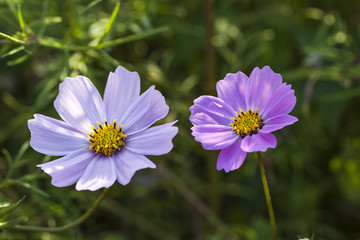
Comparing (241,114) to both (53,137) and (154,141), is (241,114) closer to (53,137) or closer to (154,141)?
(154,141)

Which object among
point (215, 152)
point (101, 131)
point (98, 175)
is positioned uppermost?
point (215, 152)

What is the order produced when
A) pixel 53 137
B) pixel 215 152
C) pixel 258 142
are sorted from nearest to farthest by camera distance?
pixel 258 142 < pixel 53 137 < pixel 215 152

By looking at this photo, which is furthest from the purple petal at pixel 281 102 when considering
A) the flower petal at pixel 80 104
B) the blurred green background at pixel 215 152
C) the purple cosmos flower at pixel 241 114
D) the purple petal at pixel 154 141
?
the blurred green background at pixel 215 152

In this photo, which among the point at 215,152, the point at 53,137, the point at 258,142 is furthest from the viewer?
the point at 215,152

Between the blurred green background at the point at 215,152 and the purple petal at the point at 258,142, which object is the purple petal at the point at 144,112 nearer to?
the purple petal at the point at 258,142

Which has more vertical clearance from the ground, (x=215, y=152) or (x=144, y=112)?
(x=215, y=152)

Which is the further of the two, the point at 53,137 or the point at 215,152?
the point at 215,152

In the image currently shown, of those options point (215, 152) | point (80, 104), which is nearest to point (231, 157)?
point (80, 104)
